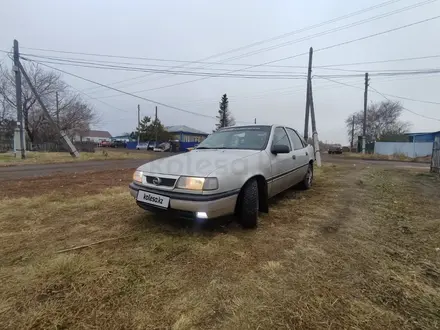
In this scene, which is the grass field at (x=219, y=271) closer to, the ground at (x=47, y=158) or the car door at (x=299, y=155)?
the car door at (x=299, y=155)

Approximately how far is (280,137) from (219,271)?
2.80 m

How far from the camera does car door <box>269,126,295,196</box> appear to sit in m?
3.78

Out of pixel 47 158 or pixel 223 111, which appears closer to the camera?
pixel 47 158

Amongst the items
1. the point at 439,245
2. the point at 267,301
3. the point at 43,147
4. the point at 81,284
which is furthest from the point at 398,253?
Result: the point at 43,147

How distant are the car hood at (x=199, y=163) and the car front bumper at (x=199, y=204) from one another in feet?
0.84

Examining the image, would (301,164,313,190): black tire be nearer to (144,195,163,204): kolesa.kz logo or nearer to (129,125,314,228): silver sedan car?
(129,125,314,228): silver sedan car

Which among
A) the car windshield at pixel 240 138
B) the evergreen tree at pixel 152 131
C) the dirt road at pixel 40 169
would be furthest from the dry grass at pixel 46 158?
the evergreen tree at pixel 152 131

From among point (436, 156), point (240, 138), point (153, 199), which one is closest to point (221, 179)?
point (153, 199)

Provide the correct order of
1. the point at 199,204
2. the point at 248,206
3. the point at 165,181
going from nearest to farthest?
the point at 199,204
the point at 165,181
the point at 248,206

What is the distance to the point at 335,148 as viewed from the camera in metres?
36.4

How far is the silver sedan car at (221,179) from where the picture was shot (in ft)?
8.90

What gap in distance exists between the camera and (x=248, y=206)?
3074 millimetres

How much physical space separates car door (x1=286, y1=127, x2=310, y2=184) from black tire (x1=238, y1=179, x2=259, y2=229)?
1912 millimetres

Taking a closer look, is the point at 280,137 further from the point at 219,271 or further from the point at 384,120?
the point at 384,120
